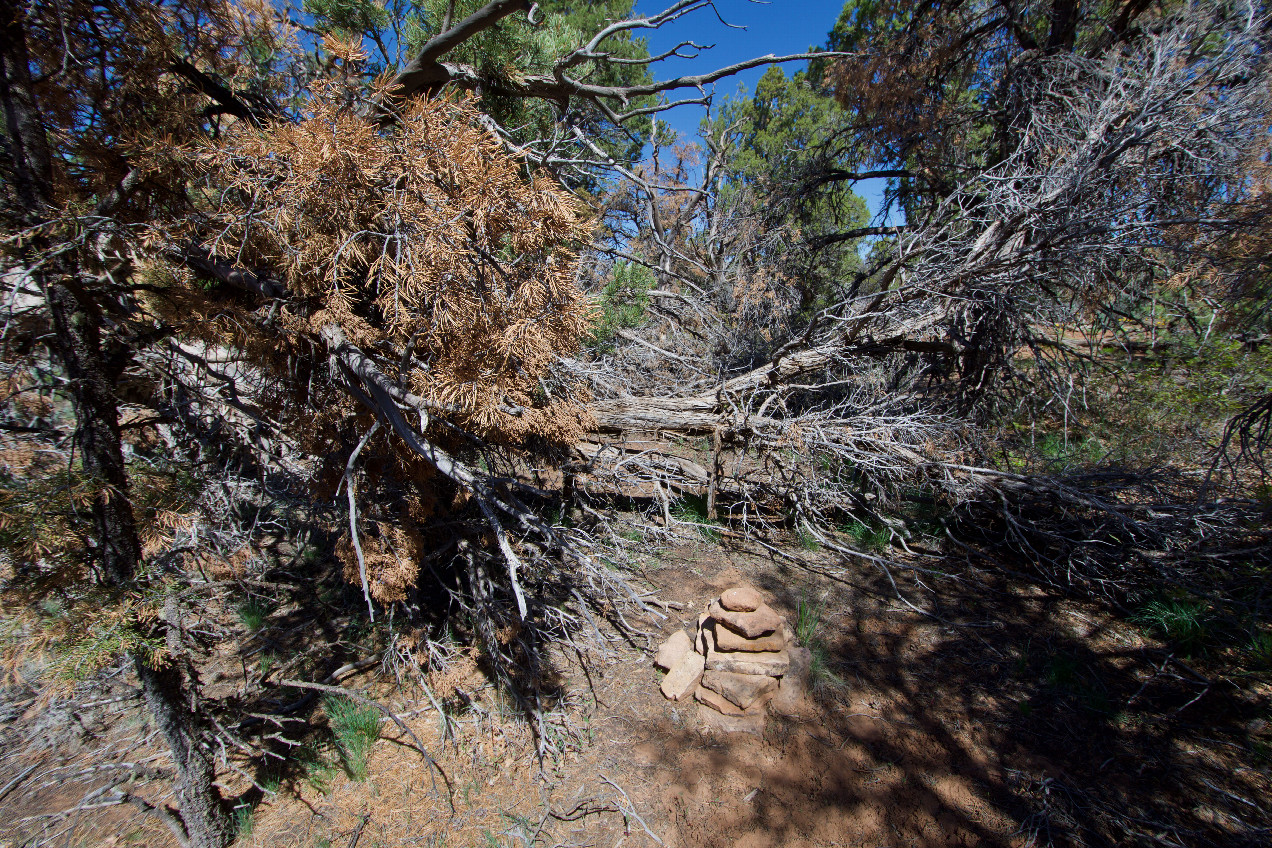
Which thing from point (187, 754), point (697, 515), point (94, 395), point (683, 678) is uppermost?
point (94, 395)

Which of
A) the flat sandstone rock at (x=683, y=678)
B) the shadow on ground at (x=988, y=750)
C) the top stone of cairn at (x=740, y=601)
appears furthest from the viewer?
the flat sandstone rock at (x=683, y=678)

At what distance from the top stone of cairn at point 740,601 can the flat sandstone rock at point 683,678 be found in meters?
0.49

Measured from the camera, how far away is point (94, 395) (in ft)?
7.13

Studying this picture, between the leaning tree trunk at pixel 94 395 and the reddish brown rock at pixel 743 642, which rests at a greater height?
the leaning tree trunk at pixel 94 395

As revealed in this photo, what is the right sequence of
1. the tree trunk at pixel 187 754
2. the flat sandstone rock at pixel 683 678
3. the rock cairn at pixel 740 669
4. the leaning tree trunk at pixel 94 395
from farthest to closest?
the flat sandstone rock at pixel 683 678 < the rock cairn at pixel 740 669 < the tree trunk at pixel 187 754 < the leaning tree trunk at pixel 94 395

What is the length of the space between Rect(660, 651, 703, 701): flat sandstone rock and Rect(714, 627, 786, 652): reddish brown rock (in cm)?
23

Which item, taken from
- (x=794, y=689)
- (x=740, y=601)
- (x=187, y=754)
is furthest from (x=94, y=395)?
(x=794, y=689)

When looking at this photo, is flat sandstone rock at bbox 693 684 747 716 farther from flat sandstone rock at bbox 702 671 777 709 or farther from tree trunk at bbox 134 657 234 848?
tree trunk at bbox 134 657 234 848

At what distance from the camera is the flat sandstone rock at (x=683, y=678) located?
363 cm

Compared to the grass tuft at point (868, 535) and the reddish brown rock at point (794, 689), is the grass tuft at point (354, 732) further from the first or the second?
the grass tuft at point (868, 535)

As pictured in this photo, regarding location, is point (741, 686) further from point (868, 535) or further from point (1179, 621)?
point (1179, 621)

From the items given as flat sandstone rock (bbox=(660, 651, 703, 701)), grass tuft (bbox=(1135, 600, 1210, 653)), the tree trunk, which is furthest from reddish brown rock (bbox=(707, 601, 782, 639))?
the tree trunk

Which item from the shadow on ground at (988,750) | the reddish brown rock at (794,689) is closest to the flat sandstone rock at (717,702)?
the shadow on ground at (988,750)

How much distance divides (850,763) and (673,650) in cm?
131
